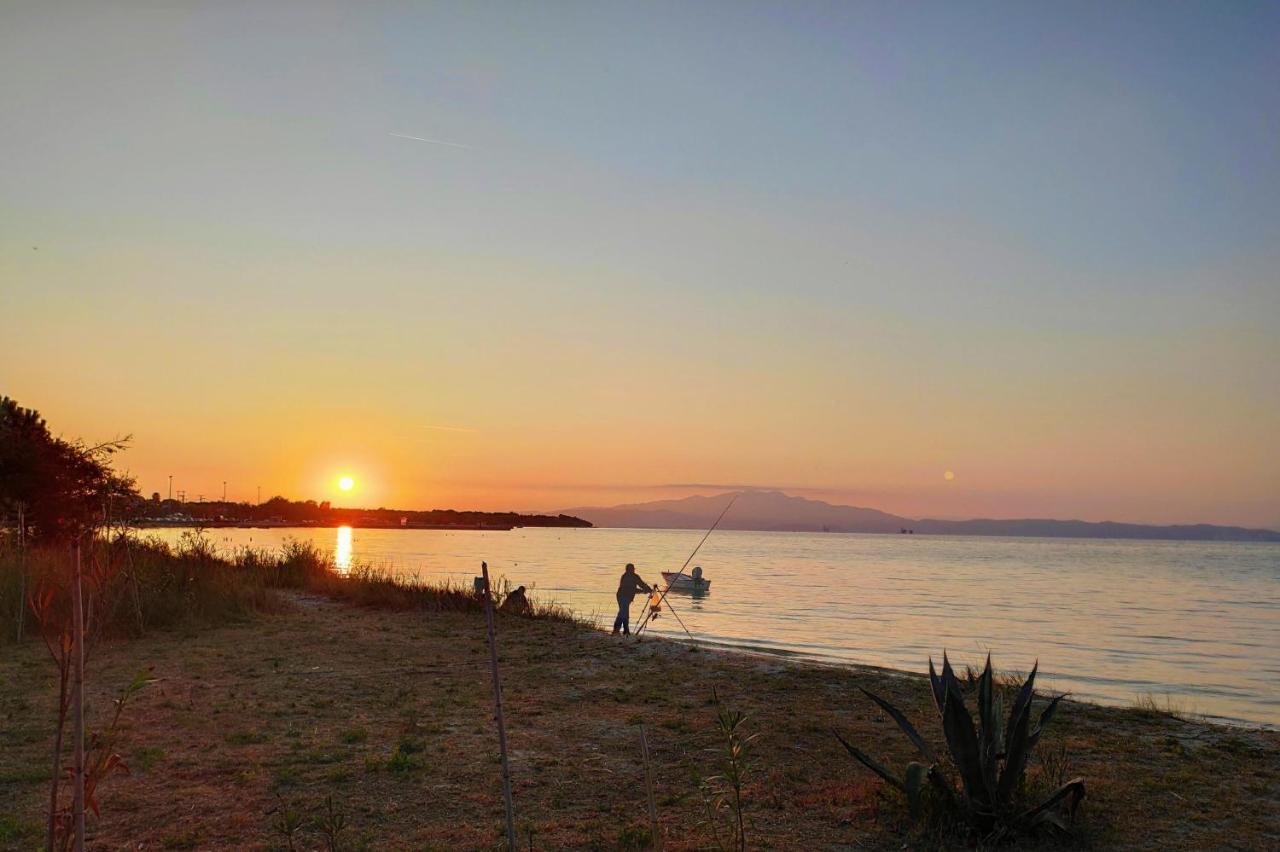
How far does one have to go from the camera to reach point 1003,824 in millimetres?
5836

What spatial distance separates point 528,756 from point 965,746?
3.73m

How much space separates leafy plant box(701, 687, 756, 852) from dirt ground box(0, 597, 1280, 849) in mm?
107

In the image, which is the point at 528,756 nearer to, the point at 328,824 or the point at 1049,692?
the point at 328,824

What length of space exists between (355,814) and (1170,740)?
7.61 metres

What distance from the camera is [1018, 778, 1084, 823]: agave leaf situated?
5.70 metres

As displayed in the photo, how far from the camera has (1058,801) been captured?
5918 millimetres

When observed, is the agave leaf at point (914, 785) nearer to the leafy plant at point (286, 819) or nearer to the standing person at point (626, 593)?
the leafy plant at point (286, 819)

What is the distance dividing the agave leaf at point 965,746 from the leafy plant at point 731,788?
1.35 m

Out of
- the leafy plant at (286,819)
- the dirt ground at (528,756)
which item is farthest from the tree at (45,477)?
the leafy plant at (286,819)

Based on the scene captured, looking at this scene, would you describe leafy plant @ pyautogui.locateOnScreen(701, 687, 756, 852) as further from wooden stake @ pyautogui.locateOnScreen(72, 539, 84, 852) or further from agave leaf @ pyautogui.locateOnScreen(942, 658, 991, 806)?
wooden stake @ pyautogui.locateOnScreen(72, 539, 84, 852)

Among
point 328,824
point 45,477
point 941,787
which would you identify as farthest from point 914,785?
point 45,477

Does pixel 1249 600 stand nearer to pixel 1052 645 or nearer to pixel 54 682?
pixel 1052 645

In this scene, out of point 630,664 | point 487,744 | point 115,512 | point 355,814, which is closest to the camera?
point 355,814

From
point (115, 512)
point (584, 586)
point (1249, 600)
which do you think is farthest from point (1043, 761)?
point (1249, 600)
